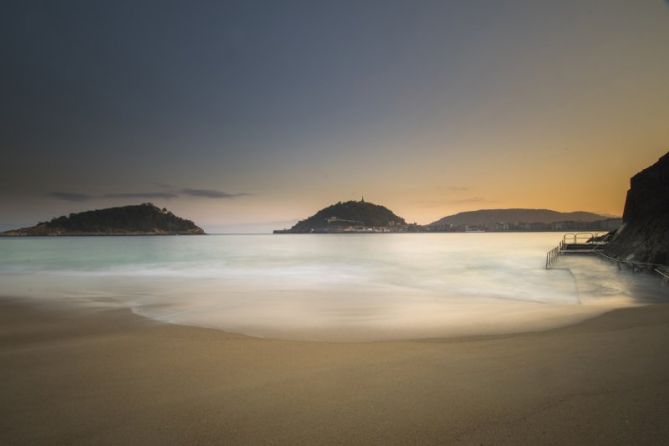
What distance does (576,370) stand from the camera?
15.2 ft

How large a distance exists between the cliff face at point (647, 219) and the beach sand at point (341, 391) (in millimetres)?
16921

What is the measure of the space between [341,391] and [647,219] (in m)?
26.6

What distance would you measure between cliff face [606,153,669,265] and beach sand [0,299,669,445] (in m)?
16.9

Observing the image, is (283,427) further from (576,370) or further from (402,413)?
Answer: (576,370)

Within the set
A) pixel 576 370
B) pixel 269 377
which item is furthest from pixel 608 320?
pixel 269 377

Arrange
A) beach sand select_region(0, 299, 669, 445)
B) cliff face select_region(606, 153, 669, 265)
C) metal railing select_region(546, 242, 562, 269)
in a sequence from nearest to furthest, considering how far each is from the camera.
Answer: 1. beach sand select_region(0, 299, 669, 445)
2. cliff face select_region(606, 153, 669, 265)
3. metal railing select_region(546, 242, 562, 269)

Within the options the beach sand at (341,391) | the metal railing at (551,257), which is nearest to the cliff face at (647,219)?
the metal railing at (551,257)

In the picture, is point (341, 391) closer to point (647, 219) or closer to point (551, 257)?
point (647, 219)

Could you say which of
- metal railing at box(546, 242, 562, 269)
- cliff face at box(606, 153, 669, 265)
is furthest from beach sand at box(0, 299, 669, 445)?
metal railing at box(546, 242, 562, 269)

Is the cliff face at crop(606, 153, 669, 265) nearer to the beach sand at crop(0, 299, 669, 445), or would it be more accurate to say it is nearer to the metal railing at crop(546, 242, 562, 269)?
the metal railing at crop(546, 242, 562, 269)

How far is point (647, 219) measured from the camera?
72.9 feet

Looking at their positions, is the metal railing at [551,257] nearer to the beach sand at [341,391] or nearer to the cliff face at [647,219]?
the cliff face at [647,219]

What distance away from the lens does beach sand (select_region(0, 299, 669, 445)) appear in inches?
131

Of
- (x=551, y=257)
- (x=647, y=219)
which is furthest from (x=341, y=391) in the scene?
(x=551, y=257)
